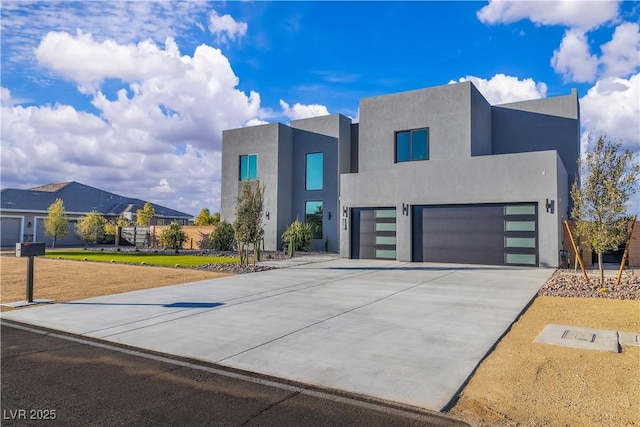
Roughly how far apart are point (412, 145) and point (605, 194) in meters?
10.4

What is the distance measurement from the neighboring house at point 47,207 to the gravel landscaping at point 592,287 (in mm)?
37580

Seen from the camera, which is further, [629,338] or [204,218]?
[204,218]

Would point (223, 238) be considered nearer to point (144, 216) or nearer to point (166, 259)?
point (166, 259)

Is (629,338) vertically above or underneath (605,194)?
underneath

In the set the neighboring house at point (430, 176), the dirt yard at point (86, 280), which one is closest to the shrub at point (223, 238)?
the neighboring house at point (430, 176)

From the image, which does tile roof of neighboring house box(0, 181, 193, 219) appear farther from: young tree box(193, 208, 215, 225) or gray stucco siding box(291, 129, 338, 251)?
gray stucco siding box(291, 129, 338, 251)

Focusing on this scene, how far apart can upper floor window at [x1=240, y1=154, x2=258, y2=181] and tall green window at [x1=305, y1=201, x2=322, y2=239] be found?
159 inches

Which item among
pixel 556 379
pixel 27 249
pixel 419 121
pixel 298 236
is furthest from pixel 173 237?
pixel 556 379

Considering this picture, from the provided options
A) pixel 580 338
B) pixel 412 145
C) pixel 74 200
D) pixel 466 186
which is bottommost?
pixel 580 338

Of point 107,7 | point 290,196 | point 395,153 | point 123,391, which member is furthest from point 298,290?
point 290,196

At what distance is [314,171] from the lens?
25.9 meters

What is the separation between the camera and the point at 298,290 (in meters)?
10.4

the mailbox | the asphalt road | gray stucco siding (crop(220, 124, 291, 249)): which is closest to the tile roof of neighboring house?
gray stucco siding (crop(220, 124, 291, 249))

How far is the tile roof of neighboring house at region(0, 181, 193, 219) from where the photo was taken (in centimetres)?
3747
